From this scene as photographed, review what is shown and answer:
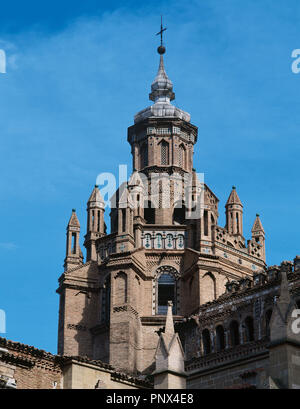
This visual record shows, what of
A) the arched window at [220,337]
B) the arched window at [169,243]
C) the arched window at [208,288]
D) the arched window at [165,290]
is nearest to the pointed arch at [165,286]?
the arched window at [165,290]

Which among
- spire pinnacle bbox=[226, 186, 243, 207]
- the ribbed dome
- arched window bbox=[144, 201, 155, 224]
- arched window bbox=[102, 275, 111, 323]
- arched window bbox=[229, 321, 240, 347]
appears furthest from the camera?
the ribbed dome

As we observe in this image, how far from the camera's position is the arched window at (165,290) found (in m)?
64.3

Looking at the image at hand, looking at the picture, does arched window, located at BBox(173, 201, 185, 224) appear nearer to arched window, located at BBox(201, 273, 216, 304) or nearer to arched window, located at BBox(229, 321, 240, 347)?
arched window, located at BBox(201, 273, 216, 304)

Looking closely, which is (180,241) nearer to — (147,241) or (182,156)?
(147,241)

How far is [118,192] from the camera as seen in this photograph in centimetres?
6831

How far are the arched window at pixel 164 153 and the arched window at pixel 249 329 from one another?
19.3 m

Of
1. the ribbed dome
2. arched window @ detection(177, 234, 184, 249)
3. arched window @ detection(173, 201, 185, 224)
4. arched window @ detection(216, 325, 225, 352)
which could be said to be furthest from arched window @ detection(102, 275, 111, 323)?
the ribbed dome

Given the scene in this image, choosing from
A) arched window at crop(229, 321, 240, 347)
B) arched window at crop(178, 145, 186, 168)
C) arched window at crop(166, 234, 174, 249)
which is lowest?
arched window at crop(229, 321, 240, 347)

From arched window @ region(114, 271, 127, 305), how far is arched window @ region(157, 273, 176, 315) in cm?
291

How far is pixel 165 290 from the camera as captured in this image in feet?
213

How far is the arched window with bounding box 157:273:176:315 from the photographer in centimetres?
6431

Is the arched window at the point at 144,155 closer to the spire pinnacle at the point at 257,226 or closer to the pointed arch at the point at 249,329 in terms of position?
the spire pinnacle at the point at 257,226
